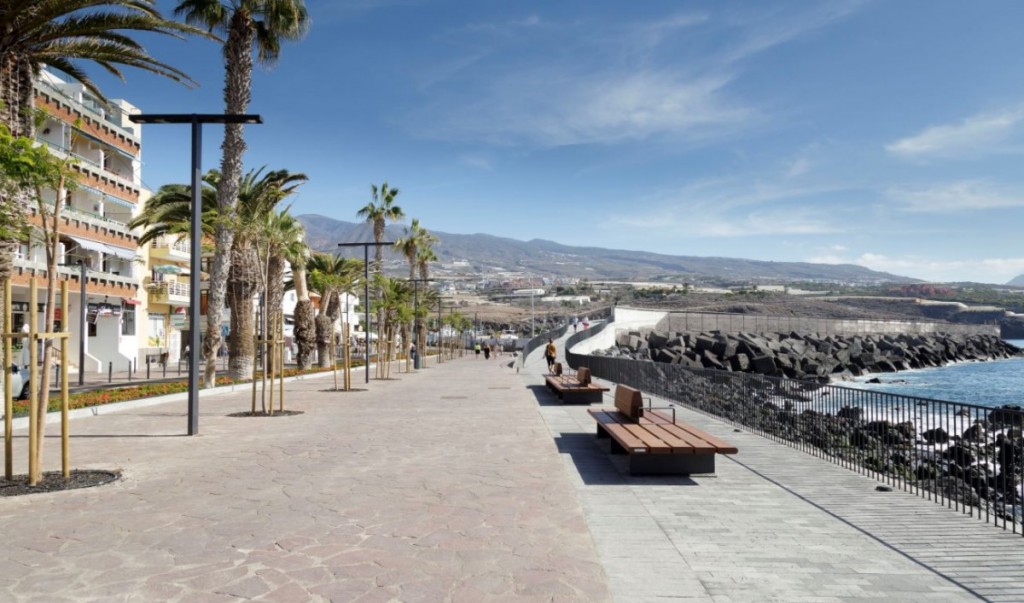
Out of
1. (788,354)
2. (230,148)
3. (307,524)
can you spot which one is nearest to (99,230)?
(230,148)

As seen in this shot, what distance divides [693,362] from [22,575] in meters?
50.7

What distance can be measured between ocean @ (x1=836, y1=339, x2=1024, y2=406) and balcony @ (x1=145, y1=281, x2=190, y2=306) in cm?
4138

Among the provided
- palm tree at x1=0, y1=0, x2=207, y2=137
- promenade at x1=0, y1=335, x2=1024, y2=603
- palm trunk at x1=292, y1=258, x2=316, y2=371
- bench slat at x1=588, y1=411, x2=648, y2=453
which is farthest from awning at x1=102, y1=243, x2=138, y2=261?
bench slat at x1=588, y1=411, x2=648, y2=453

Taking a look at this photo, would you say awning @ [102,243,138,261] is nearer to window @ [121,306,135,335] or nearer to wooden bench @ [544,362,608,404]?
window @ [121,306,135,335]

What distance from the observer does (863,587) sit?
4820 mm

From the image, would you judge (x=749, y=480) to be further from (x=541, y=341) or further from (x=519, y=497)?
(x=541, y=341)

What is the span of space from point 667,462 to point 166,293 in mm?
46896

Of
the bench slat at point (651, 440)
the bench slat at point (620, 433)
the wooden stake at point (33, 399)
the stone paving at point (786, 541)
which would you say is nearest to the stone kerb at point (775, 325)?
the bench slat at point (620, 433)

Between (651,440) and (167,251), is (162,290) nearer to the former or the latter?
(167,251)

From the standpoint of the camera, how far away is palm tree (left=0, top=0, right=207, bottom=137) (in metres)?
13.0

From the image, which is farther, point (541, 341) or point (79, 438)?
point (541, 341)

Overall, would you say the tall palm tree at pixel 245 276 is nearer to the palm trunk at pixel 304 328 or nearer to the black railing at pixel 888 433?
the palm trunk at pixel 304 328

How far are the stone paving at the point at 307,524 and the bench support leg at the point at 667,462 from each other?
0.85m

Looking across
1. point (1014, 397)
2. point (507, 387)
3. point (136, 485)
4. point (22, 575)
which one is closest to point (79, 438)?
point (136, 485)
